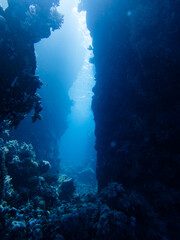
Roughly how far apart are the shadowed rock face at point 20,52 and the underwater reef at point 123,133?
4 centimetres

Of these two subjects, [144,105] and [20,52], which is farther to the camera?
[144,105]

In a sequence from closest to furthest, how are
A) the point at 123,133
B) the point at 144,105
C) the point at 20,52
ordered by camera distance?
the point at 20,52
the point at 144,105
the point at 123,133

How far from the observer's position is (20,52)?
700 cm

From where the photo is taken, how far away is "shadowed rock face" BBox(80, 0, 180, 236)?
6098 mm

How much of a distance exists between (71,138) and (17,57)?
14904 cm

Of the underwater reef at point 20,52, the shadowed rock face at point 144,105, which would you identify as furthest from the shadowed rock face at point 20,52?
the shadowed rock face at point 144,105

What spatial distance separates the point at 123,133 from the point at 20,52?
6.74m

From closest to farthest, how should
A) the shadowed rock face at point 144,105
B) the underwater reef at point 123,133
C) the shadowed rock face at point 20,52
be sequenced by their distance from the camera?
the underwater reef at point 123,133
the shadowed rock face at point 144,105
the shadowed rock face at point 20,52

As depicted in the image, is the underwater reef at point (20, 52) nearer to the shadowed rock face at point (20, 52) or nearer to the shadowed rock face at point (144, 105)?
the shadowed rock face at point (20, 52)

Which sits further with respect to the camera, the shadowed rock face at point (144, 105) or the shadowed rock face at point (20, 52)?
the shadowed rock face at point (20, 52)

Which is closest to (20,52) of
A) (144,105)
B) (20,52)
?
(20,52)

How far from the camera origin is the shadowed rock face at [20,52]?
21.0 ft

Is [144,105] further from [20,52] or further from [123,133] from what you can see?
[20,52]

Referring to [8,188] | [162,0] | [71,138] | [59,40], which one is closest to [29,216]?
[8,188]
